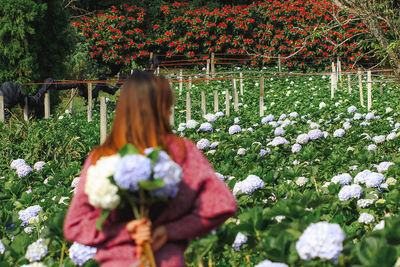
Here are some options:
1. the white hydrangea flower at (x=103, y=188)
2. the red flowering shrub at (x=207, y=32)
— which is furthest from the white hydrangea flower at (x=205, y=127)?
the red flowering shrub at (x=207, y=32)

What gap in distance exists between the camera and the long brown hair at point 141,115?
4.70ft

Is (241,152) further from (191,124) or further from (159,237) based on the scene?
(159,237)

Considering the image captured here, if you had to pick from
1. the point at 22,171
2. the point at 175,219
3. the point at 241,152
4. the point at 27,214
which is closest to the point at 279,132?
the point at 241,152

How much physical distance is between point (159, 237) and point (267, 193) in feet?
4.56

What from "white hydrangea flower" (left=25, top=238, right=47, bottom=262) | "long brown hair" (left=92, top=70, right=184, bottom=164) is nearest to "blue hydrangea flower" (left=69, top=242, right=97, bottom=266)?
"white hydrangea flower" (left=25, top=238, right=47, bottom=262)

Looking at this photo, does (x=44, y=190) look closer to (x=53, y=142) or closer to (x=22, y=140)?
(x=53, y=142)

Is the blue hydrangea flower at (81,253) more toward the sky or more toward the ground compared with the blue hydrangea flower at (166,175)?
more toward the ground

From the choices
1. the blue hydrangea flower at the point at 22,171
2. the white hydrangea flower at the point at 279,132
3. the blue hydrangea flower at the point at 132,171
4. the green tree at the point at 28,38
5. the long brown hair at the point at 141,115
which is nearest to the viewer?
the blue hydrangea flower at the point at 132,171

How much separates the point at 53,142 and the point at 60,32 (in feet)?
17.9

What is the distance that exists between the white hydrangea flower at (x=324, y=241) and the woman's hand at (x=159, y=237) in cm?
42

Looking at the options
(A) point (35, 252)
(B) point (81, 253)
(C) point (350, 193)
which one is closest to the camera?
(B) point (81, 253)

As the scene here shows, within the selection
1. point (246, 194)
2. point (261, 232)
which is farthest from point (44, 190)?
point (261, 232)

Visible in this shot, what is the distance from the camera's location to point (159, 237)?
1.41 metres

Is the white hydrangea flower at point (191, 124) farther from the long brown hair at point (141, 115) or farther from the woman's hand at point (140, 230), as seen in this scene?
the woman's hand at point (140, 230)
